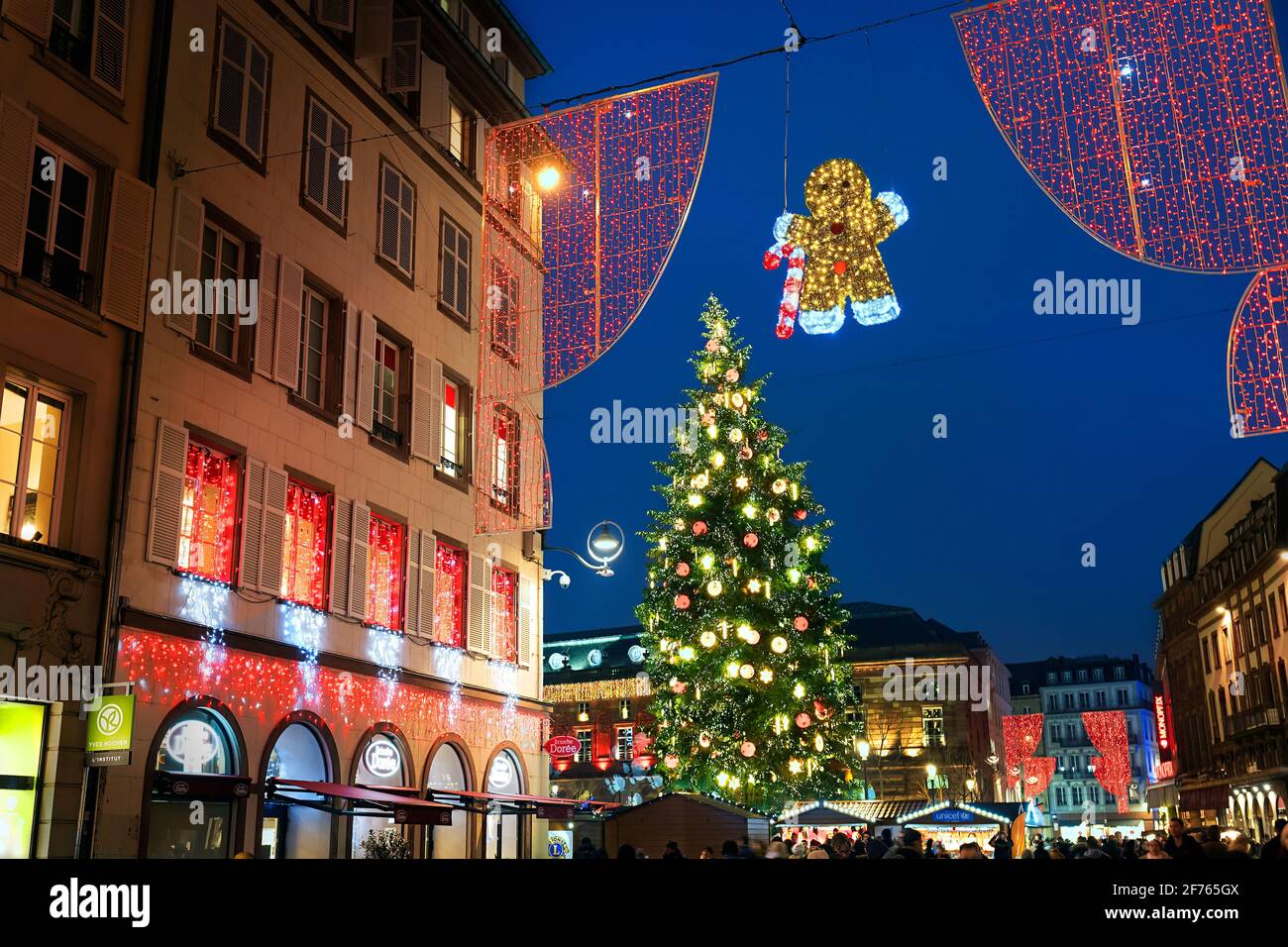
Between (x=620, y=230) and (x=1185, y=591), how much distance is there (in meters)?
60.5

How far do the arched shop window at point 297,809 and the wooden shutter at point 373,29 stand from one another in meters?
11.9

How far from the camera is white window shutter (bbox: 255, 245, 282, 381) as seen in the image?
57.3ft

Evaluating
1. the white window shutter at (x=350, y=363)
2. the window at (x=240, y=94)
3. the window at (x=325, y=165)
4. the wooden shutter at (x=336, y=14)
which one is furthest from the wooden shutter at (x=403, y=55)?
the white window shutter at (x=350, y=363)

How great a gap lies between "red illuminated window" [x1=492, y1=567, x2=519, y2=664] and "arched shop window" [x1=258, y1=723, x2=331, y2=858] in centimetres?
629

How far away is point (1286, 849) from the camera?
8.89 m

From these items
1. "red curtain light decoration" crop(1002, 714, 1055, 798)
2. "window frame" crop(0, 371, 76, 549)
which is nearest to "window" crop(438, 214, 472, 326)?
"window frame" crop(0, 371, 76, 549)

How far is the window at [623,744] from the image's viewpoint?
66.7 metres

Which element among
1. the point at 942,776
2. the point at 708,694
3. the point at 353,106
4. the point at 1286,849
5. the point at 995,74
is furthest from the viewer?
the point at 942,776

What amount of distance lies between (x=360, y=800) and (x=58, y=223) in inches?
338

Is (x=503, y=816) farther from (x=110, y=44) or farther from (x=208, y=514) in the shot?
(x=110, y=44)

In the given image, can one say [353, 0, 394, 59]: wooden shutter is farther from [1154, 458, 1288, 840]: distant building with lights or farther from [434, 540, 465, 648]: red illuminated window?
[1154, 458, 1288, 840]: distant building with lights

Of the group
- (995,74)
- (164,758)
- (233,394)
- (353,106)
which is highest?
(353,106)

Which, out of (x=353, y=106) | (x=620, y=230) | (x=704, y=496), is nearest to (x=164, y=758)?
(x=620, y=230)
